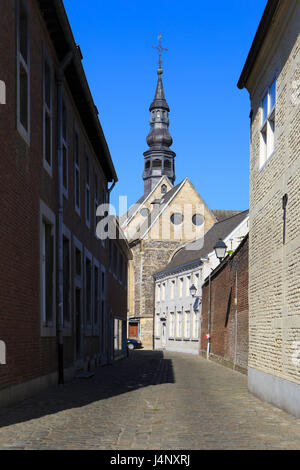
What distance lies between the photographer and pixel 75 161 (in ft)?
59.0

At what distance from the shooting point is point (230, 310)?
24391 millimetres

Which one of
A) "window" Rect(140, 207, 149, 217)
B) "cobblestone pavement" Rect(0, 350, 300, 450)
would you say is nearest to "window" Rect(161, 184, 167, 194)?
"window" Rect(140, 207, 149, 217)

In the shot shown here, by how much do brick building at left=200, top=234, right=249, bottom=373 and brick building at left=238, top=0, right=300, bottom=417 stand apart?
596 cm

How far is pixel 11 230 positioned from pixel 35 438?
4.10 m

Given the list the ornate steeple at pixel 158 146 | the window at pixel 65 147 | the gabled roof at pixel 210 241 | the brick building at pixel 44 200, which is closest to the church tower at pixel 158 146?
the ornate steeple at pixel 158 146

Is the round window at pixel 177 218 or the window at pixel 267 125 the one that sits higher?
the round window at pixel 177 218

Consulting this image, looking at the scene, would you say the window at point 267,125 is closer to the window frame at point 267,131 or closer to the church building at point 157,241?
the window frame at point 267,131

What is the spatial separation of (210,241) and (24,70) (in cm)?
3782

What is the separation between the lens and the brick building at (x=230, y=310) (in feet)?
66.3

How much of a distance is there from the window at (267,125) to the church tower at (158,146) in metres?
73.5

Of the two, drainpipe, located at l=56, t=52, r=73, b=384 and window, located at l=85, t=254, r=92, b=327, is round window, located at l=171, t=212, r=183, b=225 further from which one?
drainpipe, located at l=56, t=52, r=73, b=384

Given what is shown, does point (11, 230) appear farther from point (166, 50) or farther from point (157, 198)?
point (166, 50)

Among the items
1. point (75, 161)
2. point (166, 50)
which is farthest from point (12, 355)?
point (166, 50)

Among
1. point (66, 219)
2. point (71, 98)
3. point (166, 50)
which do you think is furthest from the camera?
point (166, 50)
